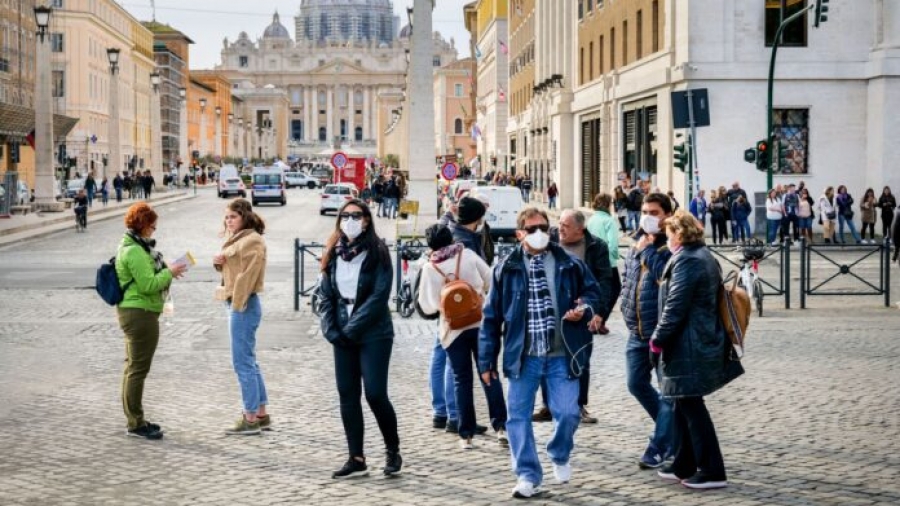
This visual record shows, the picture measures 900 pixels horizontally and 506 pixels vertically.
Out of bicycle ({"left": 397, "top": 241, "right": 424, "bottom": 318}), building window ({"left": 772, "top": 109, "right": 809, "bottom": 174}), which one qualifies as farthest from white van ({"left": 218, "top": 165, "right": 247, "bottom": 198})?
bicycle ({"left": 397, "top": 241, "right": 424, "bottom": 318})


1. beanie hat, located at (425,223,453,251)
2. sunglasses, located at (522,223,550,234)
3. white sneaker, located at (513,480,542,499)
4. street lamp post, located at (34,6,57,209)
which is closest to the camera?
white sneaker, located at (513,480,542,499)

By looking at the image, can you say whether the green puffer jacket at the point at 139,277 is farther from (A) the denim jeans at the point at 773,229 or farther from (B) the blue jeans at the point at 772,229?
(A) the denim jeans at the point at 773,229

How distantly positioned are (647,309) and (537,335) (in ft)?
3.23

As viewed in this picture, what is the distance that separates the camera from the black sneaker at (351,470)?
8.46m

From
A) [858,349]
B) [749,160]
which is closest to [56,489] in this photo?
[858,349]

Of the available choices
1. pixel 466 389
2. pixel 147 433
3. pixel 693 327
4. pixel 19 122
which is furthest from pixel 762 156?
pixel 19 122

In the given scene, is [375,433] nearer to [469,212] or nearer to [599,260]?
[469,212]

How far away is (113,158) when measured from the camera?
2613 inches

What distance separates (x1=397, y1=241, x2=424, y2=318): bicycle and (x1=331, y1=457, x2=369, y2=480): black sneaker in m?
8.99

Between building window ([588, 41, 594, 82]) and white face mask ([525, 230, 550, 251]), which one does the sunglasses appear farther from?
building window ([588, 41, 594, 82])

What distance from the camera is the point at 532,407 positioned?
809 centimetres

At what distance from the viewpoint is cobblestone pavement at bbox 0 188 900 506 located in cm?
811

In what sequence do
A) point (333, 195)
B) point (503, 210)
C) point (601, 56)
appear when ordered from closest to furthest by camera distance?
point (503, 210)
point (601, 56)
point (333, 195)

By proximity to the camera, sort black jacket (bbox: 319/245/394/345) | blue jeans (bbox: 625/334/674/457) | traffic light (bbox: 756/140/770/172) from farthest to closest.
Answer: traffic light (bbox: 756/140/770/172), blue jeans (bbox: 625/334/674/457), black jacket (bbox: 319/245/394/345)
